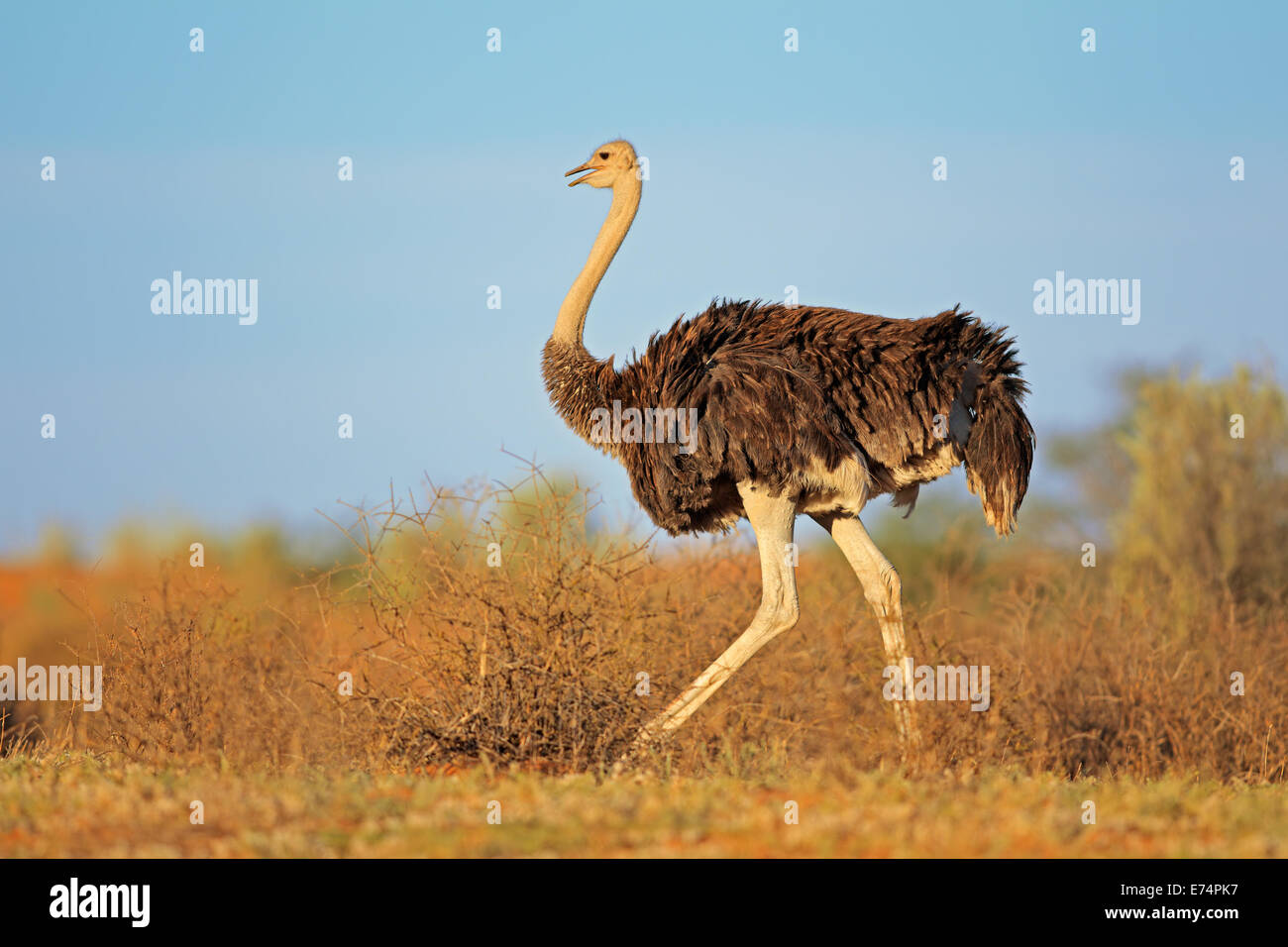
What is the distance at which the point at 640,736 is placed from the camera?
7.61 metres

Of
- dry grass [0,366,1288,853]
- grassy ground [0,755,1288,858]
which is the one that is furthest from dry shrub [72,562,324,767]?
grassy ground [0,755,1288,858]

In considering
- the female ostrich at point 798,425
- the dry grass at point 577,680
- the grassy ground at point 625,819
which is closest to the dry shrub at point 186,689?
the dry grass at point 577,680

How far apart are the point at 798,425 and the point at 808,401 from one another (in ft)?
0.52

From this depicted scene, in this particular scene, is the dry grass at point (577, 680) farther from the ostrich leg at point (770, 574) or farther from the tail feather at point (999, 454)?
the tail feather at point (999, 454)

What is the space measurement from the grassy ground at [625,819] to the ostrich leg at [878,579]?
1.70 meters

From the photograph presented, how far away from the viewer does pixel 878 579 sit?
28.1ft

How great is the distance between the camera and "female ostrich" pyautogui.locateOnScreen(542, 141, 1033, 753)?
26.0 feet

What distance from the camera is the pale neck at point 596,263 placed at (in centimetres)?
895

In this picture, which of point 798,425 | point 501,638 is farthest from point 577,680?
point 798,425
